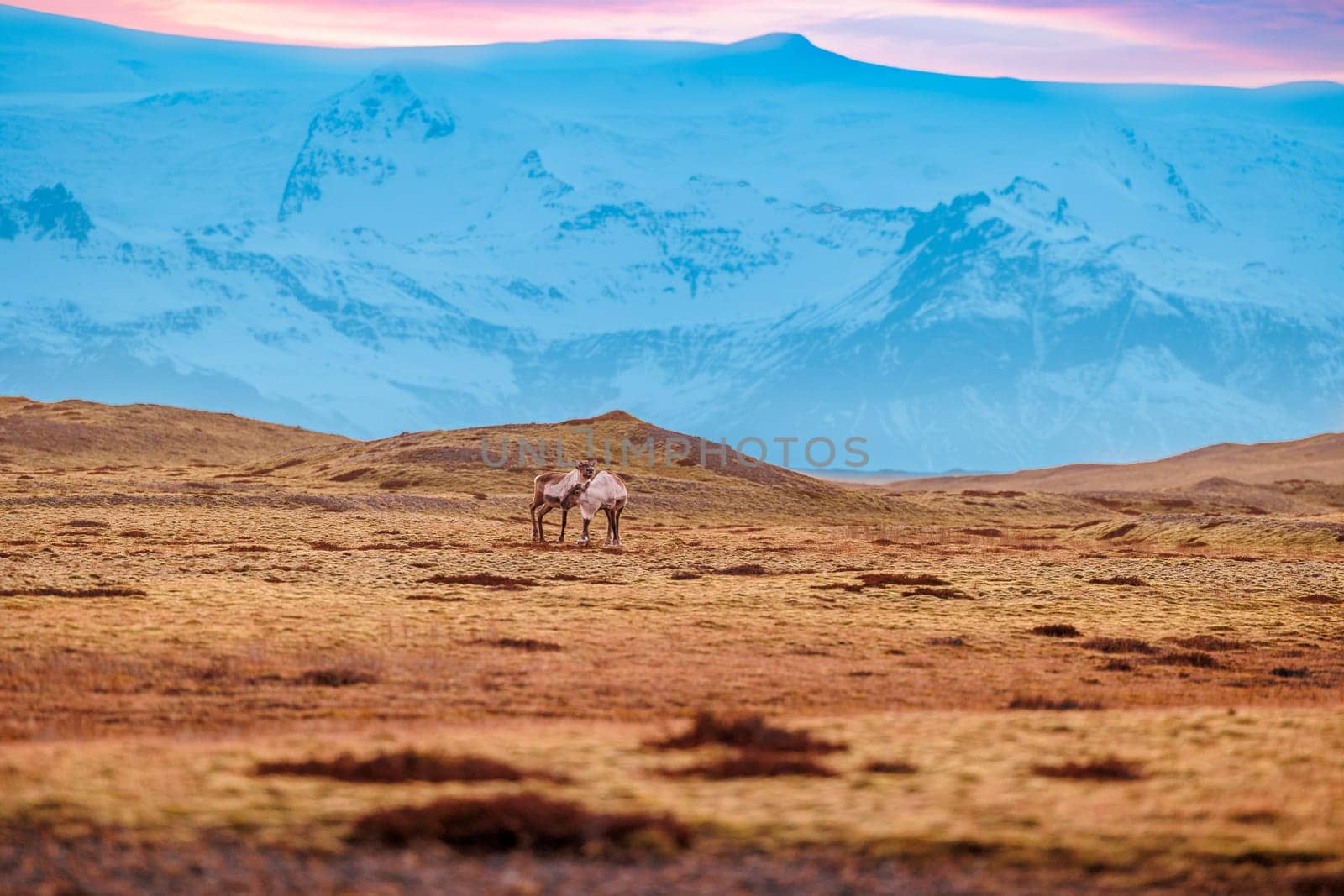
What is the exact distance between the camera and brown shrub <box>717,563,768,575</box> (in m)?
46.4

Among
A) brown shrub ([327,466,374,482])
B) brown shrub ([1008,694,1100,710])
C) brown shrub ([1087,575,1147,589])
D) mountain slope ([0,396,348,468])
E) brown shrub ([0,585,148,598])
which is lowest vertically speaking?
brown shrub ([1008,694,1100,710])

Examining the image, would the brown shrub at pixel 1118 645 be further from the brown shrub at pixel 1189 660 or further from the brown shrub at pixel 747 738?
the brown shrub at pixel 747 738

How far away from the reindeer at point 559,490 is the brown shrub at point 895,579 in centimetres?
1196

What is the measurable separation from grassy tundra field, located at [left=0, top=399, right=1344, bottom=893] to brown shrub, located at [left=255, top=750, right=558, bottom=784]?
46 mm

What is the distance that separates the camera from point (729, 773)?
15555mm

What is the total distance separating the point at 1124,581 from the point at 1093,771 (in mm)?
30458

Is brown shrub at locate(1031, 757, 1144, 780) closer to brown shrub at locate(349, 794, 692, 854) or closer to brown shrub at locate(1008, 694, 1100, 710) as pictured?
brown shrub at locate(349, 794, 692, 854)

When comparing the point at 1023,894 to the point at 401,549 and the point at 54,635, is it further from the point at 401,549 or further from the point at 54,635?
the point at 401,549

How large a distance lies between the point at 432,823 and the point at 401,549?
40.3 meters

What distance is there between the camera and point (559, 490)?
5416 cm

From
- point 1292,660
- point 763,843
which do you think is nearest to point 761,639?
point 1292,660

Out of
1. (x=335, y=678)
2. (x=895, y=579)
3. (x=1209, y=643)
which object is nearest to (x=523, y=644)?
(x=335, y=678)

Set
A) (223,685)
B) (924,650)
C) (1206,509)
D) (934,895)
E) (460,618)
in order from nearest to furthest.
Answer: (934,895), (223,685), (924,650), (460,618), (1206,509)

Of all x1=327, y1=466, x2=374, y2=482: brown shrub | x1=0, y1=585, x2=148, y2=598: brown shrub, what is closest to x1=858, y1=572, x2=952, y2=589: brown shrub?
x1=0, y1=585, x2=148, y2=598: brown shrub
